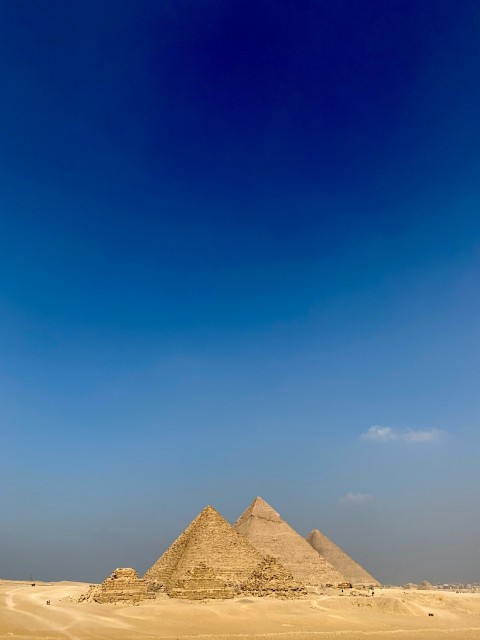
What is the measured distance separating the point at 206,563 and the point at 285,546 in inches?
525

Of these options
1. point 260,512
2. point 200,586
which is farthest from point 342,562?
Result: point 200,586

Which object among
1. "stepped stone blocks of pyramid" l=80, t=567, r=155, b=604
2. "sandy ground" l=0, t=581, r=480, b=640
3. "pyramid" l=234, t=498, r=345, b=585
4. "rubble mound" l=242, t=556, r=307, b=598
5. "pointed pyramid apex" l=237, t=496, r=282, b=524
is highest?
"pointed pyramid apex" l=237, t=496, r=282, b=524

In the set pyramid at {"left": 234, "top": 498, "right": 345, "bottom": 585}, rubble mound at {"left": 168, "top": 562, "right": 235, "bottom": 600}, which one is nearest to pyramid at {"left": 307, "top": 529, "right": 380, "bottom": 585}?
pyramid at {"left": 234, "top": 498, "right": 345, "bottom": 585}

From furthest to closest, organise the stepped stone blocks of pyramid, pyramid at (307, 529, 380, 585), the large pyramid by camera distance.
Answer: pyramid at (307, 529, 380, 585) → the large pyramid → the stepped stone blocks of pyramid

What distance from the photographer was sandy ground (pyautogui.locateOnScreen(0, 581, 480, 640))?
22.6 metres

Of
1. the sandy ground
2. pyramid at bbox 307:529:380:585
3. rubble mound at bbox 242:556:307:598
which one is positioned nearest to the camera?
the sandy ground

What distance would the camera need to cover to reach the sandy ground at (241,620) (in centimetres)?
2261

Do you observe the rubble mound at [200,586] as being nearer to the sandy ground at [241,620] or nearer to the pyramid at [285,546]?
the sandy ground at [241,620]

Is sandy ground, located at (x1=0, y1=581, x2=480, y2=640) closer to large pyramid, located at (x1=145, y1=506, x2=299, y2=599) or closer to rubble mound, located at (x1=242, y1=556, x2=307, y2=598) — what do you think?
rubble mound, located at (x1=242, y1=556, x2=307, y2=598)

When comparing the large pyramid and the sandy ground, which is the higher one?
the large pyramid

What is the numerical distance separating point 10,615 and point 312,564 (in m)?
28.6

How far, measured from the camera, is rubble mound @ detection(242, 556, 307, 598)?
34.9 metres

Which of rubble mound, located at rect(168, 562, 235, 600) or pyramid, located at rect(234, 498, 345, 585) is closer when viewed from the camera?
rubble mound, located at rect(168, 562, 235, 600)

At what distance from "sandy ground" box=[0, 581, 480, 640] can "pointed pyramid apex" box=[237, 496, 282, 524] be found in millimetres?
15381
